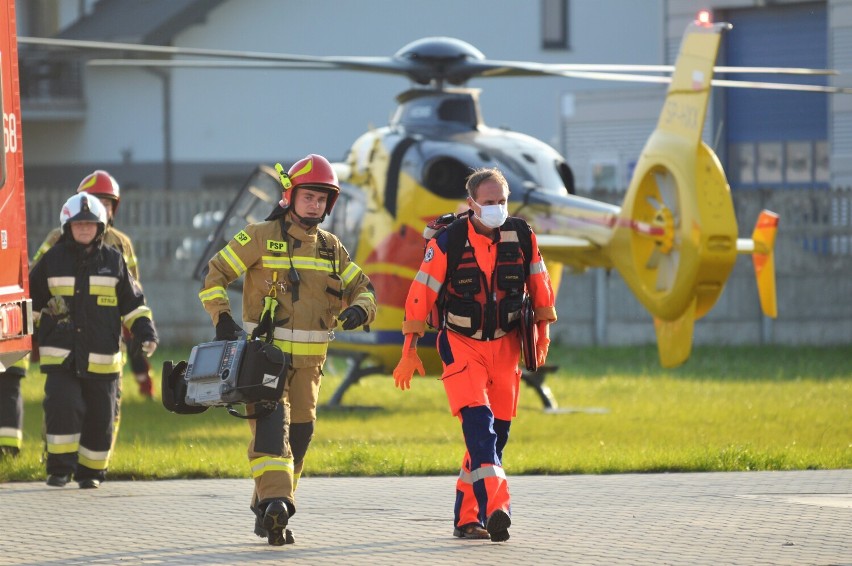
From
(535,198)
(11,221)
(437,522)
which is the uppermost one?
(11,221)

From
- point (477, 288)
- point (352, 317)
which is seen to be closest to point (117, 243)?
point (352, 317)

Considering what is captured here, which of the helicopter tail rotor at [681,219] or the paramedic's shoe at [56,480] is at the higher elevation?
the helicopter tail rotor at [681,219]

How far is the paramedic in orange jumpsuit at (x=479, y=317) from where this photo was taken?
859cm

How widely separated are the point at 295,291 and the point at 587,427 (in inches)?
257

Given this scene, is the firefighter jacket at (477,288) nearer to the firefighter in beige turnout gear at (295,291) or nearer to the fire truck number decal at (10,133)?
the firefighter in beige turnout gear at (295,291)

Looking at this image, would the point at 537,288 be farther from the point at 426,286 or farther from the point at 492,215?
the point at 426,286

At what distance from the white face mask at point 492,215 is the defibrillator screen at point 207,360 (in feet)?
4.84

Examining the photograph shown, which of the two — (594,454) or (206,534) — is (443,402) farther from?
(206,534)

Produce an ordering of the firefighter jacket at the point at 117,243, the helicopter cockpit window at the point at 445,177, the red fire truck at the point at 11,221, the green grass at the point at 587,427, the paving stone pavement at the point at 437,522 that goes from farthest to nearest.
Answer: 1. the helicopter cockpit window at the point at 445,177
2. the firefighter jacket at the point at 117,243
3. the green grass at the point at 587,427
4. the red fire truck at the point at 11,221
5. the paving stone pavement at the point at 437,522

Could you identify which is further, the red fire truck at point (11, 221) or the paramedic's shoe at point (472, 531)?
the red fire truck at point (11, 221)

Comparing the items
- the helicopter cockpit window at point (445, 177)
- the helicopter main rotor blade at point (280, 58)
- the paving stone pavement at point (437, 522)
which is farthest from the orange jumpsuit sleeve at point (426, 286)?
the helicopter cockpit window at point (445, 177)

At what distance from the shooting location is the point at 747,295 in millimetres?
24156

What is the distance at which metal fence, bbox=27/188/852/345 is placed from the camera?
24.1 metres

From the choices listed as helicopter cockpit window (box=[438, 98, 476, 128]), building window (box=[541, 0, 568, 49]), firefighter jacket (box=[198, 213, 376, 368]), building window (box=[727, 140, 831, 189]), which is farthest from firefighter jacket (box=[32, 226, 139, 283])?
building window (box=[541, 0, 568, 49])
